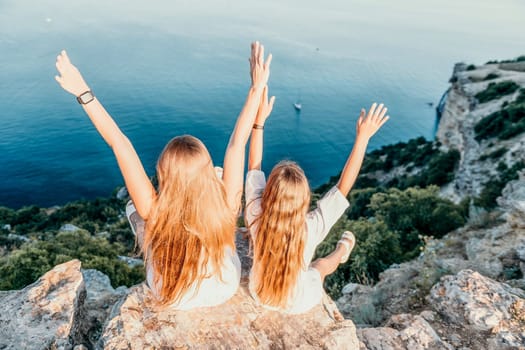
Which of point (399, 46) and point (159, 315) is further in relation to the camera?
point (399, 46)

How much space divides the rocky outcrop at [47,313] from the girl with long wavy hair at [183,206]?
111 centimetres

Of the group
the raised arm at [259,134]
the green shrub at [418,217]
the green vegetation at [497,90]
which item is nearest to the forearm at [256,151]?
the raised arm at [259,134]

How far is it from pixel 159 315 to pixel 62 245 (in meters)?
6.98

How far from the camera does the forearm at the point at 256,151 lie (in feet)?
11.0

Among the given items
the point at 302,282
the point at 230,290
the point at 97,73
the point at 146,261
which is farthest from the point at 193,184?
the point at 97,73

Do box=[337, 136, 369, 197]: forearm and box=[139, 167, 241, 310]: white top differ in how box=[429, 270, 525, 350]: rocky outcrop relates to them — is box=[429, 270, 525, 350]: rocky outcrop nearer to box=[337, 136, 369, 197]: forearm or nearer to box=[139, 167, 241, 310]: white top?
box=[337, 136, 369, 197]: forearm

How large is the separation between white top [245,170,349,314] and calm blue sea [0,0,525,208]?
38.9m

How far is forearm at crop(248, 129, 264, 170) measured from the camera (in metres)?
3.34

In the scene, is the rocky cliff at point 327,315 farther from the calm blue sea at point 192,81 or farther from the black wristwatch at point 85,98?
the calm blue sea at point 192,81

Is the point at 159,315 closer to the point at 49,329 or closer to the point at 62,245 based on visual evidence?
the point at 49,329

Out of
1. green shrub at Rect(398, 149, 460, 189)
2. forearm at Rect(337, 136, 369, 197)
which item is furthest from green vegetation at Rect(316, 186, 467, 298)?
green shrub at Rect(398, 149, 460, 189)

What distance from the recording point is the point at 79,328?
3.50 m

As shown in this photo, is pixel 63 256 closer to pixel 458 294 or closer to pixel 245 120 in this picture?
pixel 245 120

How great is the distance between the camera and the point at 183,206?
247cm
